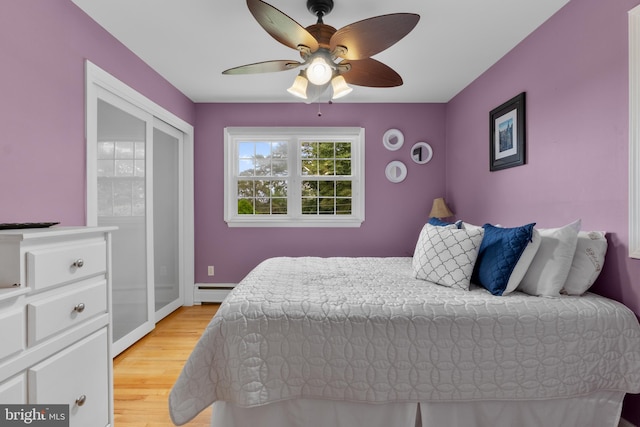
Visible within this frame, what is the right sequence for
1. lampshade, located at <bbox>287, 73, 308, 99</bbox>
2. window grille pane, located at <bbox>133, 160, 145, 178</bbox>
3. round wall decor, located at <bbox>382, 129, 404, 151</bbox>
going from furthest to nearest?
1. round wall decor, located at <bbox>382, 129, 404, 151</bbox>
2. window grille pane, located at <bbox>133, 160, 145, 178</bbox>
3. lampshade, located at <bbox>287, 73, 308, 99</bbox>

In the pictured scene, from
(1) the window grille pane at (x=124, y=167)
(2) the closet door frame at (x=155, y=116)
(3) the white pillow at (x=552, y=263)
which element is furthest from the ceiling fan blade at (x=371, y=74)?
(1) the window grille pane at (x=124, y=167)

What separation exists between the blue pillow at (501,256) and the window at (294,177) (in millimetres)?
2220

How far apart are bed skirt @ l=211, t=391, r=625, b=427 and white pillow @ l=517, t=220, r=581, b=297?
516 mm

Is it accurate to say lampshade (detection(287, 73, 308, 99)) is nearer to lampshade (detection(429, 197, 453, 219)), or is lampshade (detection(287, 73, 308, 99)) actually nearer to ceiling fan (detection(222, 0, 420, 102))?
ceiling fan (detection(222, 0, 420, 102))

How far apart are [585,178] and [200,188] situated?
3.70 meters

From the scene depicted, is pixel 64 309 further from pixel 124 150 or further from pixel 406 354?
pixel 124 150

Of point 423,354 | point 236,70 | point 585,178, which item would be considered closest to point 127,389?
point 423,354

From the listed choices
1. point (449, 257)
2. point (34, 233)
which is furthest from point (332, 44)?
point (34, 233)

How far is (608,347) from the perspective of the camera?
158 centimetres

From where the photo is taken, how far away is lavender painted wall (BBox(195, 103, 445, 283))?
4.12 meters

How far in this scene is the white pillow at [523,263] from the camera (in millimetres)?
1872

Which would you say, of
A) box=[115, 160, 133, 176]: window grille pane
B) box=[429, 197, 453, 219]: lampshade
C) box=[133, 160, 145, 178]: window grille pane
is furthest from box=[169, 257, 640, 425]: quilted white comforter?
box=[429, 197, 453, 219]: lampshade

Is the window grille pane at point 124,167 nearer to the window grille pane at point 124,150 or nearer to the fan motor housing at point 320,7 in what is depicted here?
the window grille pane at point 124,150

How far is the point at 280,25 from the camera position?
1.68m
